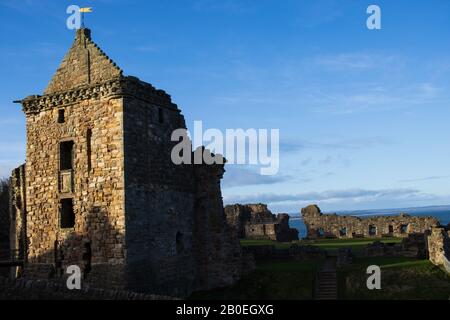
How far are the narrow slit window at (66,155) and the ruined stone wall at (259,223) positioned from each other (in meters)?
26.1

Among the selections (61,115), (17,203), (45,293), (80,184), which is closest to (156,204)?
(80,184)

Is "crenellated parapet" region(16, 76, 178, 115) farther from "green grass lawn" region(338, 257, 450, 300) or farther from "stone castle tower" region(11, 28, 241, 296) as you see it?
"green grass lawn" region(338, 257, 450, 300)

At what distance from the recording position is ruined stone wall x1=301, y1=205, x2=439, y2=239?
49.3m

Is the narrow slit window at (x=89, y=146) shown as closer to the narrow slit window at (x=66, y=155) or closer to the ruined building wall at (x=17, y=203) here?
the narrow slit window at (x=66, y=155)

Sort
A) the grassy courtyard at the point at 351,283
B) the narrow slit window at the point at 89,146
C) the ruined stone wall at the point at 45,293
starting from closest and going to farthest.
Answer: the ruined stone wall at the point at 45,293, the narrow slit window at the point at 89,146, the grassy courtyard at the point at 351,283

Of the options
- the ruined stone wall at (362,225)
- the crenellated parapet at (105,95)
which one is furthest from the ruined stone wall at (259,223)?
the crenellated parapet at (105,95)

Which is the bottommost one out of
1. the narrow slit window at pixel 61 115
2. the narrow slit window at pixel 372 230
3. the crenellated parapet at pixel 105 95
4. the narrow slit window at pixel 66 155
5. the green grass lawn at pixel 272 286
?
the green grass lawn at pixel 272 286

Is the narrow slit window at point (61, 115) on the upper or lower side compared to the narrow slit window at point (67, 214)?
upper

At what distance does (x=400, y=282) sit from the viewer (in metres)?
26.1

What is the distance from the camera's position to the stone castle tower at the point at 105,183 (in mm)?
23688

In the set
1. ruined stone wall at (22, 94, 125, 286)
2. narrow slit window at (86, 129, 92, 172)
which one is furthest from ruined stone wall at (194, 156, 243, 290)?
narrow slit window at (86, 129, 92, 172)

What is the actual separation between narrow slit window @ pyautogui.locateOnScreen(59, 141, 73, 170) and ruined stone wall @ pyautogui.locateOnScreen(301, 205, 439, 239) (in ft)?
104
